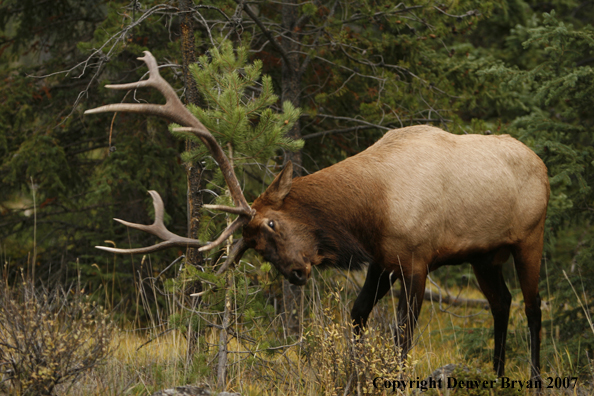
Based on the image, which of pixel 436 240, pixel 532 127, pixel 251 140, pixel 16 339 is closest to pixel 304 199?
pixel 251 140

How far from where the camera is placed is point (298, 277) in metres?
4.09

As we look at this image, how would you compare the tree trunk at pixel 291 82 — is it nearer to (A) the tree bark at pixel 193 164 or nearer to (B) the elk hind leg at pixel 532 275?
(A) the tree bark at pixel 193 164

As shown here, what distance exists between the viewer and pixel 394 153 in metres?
4.54

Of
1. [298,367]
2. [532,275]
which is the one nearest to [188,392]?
[298,367]

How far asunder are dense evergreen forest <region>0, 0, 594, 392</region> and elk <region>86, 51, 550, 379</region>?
1.12 feet

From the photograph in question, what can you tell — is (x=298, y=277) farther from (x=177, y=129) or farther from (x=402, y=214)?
(x=177, y=129)

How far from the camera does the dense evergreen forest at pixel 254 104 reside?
4.88 m

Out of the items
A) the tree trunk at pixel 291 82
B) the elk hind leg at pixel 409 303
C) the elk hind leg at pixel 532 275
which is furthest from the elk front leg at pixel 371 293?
the tree trunk at pixel 291 82

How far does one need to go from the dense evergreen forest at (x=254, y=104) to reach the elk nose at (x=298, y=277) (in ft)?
2.23

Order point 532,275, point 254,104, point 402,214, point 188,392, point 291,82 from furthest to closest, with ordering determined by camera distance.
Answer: point 291,82 < point 532,275 < point 402,214 < point 254,104 < point 188,392

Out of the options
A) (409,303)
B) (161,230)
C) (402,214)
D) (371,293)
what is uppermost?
(402,214)

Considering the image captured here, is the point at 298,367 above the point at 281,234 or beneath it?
beneath

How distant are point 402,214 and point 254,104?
131 cm

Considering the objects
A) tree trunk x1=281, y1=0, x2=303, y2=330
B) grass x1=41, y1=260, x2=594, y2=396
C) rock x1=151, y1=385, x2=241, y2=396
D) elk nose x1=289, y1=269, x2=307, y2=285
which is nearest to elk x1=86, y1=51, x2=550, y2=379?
elk nose x1=289, y1=269, x2=307, y2=285
